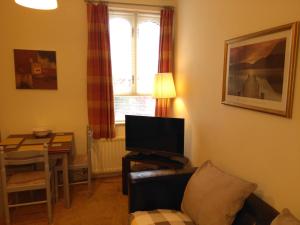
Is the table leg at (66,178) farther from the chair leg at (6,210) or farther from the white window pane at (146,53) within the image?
the white window pane at (146,53)

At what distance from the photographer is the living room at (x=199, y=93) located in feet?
4.93

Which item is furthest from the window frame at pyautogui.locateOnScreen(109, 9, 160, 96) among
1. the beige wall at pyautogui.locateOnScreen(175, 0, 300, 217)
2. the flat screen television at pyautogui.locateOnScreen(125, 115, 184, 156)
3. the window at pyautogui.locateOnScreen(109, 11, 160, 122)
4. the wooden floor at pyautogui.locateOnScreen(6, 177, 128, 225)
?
the wooden floor at pyautogui.locateOnScreen(6, 177, 128, 225)

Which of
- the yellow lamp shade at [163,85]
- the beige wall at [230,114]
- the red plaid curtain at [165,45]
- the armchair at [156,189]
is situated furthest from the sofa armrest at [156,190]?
the red plaid curtain at [165,45]

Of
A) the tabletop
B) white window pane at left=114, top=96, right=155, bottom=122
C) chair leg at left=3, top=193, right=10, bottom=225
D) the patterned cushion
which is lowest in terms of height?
chair leg at left=3, top=193, right=10, bottom=225

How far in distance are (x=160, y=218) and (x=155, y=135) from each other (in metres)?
1.17

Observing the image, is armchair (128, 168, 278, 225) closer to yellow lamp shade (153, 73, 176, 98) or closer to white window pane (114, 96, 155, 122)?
yellow lamp shade (153, 73, 176, 98)

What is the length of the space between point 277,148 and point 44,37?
2.94 meters

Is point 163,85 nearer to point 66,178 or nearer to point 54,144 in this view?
point 54,144

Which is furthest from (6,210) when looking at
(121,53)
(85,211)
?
(121,53)

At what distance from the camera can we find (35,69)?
9.91ft

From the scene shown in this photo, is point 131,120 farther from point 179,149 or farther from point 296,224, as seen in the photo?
point 296,224

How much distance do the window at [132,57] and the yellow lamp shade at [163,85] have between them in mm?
450

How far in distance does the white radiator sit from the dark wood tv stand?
0.46 m

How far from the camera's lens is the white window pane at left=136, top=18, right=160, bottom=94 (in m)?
3.37
